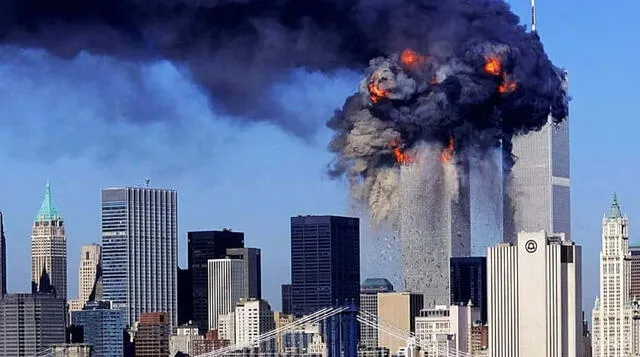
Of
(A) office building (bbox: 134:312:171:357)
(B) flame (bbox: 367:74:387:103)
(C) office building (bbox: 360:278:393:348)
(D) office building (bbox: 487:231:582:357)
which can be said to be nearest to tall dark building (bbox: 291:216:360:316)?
(C) office building (bbox: 360:278:393:348)

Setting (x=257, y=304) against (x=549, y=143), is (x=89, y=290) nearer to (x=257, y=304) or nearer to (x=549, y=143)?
(x=257, y=304)

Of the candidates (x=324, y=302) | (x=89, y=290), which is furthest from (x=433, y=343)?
(x=89, y=290)

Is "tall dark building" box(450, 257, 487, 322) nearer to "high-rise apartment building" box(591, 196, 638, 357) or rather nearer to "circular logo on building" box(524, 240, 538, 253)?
"high-rise apartment building" box(591, 196, 638, 357)

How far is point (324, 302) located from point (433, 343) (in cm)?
406

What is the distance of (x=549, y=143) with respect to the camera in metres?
53.0

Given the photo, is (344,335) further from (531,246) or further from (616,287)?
(616,287)

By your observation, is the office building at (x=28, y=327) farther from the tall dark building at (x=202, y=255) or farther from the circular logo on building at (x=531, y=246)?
the circular logo on building at (x=531, y=246)

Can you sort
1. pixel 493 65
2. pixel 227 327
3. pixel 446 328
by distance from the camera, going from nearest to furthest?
1. pixel 493 65
2. pixel 446 328
3. pixel 227 327

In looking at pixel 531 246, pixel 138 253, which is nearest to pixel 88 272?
pixel 138 253

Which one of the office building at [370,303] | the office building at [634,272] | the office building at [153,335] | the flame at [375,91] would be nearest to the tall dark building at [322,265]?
the office building at [370,303]

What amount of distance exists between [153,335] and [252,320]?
349 cm

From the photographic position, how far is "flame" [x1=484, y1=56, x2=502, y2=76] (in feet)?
65.3

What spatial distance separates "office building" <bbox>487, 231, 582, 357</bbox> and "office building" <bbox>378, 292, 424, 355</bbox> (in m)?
11.4

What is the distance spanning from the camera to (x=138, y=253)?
50281mm
